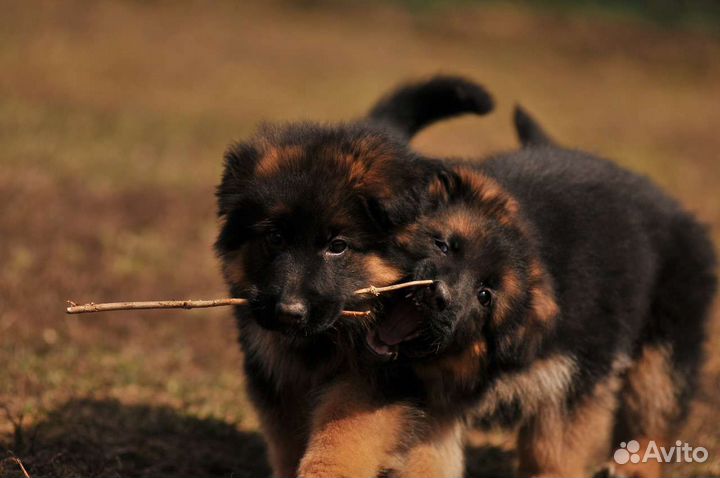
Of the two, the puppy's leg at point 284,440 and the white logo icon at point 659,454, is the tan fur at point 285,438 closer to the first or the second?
the puppy's leg at point 284,440

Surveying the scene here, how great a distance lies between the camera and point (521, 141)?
608cm

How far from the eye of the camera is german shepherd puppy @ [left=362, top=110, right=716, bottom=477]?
3.96m

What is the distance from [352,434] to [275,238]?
86cm

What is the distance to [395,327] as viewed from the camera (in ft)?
12.9

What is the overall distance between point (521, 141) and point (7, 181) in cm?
558

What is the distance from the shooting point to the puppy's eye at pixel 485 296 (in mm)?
3998

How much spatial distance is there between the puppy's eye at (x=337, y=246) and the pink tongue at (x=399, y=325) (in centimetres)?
35

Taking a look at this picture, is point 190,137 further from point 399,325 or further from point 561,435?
point 399,325

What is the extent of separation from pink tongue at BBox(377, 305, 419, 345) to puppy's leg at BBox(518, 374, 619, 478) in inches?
43.3

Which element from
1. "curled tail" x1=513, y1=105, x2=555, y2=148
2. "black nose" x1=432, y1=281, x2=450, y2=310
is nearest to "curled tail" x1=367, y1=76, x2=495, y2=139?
"curled tail" x1=513, y1=105, x2=555, y2=148

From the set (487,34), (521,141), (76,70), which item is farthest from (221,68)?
(521,141)

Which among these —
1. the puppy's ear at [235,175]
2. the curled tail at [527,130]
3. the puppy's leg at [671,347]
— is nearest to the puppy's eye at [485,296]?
the puppy's ear at [235,175]

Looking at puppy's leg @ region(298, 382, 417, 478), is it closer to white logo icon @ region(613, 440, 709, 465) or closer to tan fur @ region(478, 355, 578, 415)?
tan fur @ region(478, 355, 578, 415)

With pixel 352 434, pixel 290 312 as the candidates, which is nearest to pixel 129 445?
pixel 352 434
